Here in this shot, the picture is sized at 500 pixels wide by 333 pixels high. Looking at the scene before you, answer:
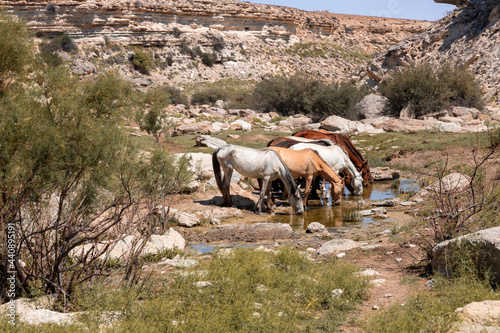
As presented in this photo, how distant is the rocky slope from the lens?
3291 centimetres

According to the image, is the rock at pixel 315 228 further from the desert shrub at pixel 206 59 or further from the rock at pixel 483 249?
the desert shrub at pixel 206 59

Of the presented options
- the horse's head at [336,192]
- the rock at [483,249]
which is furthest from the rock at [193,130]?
the rock at [483,249]

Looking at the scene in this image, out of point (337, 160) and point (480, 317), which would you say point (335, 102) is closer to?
point (337, 160)

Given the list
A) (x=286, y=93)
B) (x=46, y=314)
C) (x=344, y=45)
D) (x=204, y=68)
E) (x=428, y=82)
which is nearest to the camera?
(x=46, y=314)

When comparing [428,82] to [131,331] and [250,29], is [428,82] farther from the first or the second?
[250,29]

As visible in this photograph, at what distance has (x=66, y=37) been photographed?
50.4m

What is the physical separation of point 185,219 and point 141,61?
45026 millimetres

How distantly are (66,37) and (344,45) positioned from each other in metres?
47.9

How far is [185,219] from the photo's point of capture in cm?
1145

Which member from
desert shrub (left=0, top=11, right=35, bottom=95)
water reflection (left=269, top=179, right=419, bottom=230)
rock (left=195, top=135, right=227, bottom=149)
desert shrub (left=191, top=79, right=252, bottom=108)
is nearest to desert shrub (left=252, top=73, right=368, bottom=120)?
desert shrub (left=191, top=79, right=252, bottom=108)

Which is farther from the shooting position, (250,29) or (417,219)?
(250,29)

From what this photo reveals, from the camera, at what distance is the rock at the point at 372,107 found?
3033 cm

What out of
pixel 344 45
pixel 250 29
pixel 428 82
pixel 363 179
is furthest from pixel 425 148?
pixel 344 45

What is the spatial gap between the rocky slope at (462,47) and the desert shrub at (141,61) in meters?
25.1
